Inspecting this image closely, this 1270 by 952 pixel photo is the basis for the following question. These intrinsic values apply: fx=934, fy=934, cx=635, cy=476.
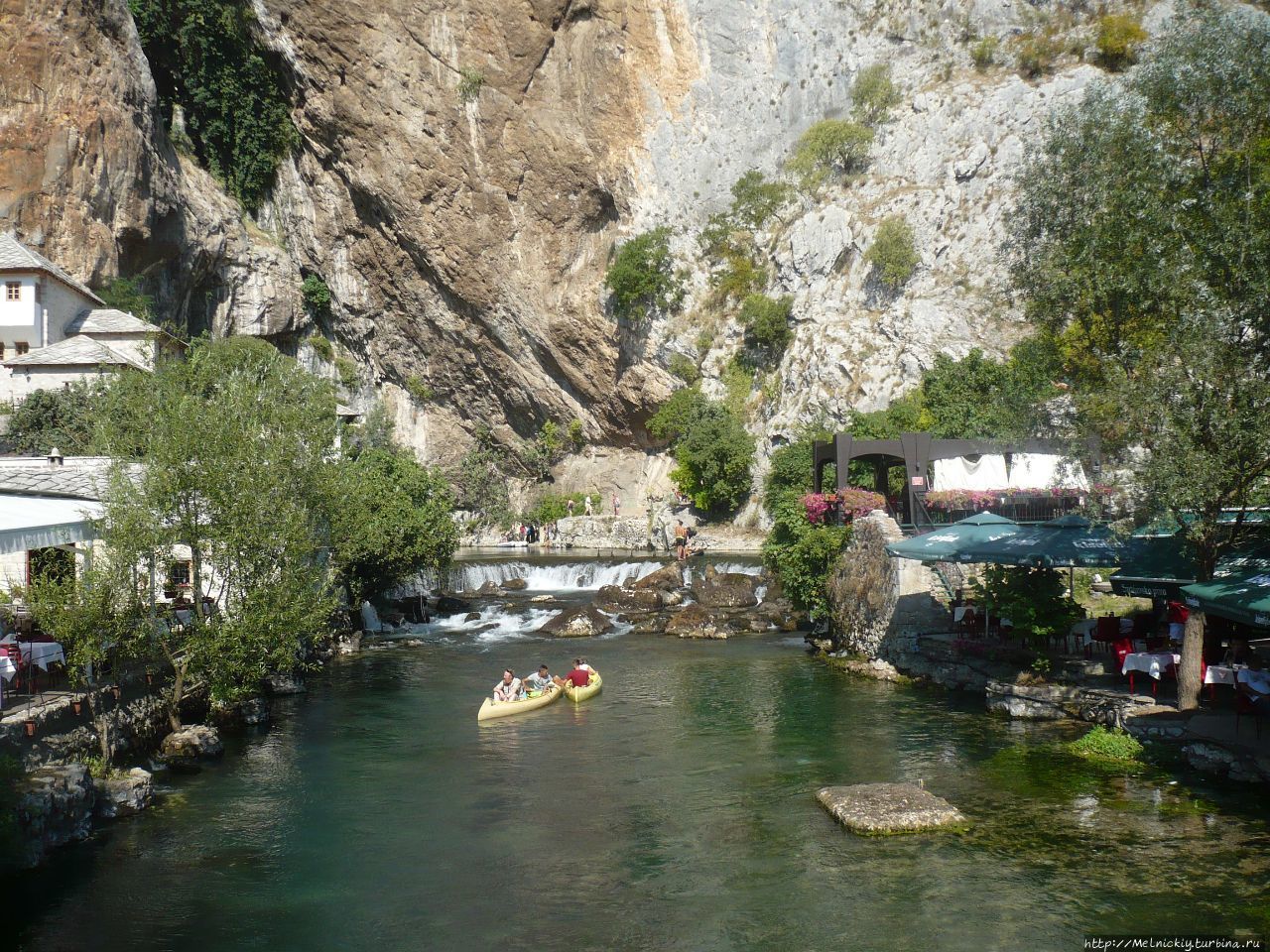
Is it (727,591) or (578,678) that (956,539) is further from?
(727,591)

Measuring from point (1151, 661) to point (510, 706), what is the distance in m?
12.1

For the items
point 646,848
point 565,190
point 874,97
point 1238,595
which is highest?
point 874,97

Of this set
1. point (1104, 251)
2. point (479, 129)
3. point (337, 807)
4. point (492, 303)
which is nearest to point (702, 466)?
point (492, 303)

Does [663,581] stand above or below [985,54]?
below

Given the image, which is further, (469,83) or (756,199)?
(469,83)

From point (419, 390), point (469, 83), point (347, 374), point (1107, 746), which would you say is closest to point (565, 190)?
point (469, 83)

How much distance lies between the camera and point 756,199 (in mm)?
50531

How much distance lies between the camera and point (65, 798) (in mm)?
11938

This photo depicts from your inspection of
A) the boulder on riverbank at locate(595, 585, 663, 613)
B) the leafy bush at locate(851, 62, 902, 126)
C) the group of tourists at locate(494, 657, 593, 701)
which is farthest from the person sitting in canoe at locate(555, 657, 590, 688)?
the leafy bush at locate(851, 62, 902, 126)

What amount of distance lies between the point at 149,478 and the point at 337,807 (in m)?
6.55

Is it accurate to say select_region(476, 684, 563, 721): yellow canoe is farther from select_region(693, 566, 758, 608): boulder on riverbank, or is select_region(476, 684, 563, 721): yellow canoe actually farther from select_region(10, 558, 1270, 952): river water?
select_region(693, 566, 758, 608): boulder on riverbank

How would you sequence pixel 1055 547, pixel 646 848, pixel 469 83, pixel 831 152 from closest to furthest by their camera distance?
pixel 646 848, pixel 1055 547, pixel 831 152, pixel 469 83

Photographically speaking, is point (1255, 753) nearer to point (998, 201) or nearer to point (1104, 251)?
point (1104, 251)

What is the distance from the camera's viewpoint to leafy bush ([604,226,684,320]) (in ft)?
162
